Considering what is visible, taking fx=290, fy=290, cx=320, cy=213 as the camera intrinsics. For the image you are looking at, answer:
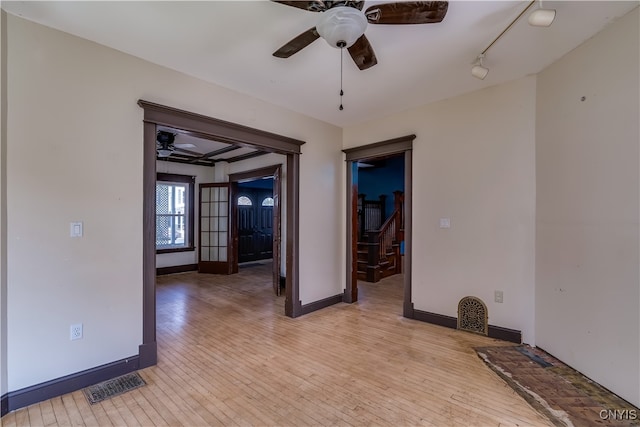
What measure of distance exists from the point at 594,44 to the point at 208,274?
738 cm

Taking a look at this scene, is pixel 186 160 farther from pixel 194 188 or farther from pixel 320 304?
pixel 320 304

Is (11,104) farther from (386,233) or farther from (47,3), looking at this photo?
(386,233)

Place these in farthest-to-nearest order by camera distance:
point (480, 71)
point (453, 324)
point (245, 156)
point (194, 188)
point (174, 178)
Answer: point (194, 188) < point (174, 178) < point (245, 156) < point (453, 324) < point (480, 71)

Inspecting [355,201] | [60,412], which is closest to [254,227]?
[355,201]

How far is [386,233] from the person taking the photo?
6637 mm

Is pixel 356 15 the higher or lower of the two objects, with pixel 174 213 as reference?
higher

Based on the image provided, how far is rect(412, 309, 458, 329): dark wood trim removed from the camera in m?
3.57

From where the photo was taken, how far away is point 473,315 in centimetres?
342

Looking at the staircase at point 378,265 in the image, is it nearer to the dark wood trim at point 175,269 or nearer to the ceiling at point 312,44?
the ceiling at point 312,44

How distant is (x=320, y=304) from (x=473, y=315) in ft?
6.68

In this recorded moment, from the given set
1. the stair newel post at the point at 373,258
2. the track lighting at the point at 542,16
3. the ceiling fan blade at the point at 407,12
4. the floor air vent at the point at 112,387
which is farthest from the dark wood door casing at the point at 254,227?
the track lighting at the point at 542,16

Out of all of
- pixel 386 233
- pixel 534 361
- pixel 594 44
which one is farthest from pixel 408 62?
pixel 386 233

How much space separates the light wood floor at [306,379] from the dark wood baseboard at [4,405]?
0.09 metres

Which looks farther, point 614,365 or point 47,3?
point 614,365
